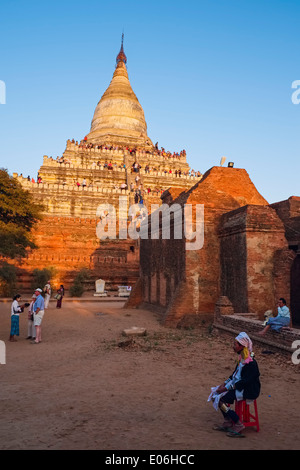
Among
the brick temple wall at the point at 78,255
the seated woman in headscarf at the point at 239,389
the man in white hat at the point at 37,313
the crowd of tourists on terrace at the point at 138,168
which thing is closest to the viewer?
the seated woman in headscarf at the point at 239,389

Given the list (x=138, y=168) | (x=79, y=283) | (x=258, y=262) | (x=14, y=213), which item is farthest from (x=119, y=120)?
(x=258, y=262)

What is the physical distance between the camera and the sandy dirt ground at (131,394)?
13.8 feet

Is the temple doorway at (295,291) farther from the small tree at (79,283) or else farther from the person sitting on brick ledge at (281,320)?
the small tree at (79,283)

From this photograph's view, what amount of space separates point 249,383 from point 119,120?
52359 mm

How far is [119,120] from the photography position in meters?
52.7

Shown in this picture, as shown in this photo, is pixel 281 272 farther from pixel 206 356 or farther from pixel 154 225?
pixel 154 225

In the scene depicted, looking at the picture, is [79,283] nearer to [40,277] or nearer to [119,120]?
[40,277]

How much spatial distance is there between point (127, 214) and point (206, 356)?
26127mm

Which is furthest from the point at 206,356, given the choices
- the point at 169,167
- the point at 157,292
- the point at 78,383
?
the point at 169,167

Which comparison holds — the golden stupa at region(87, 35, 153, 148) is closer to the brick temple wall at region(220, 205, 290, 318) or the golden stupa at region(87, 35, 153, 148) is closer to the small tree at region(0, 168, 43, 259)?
the small tree at region(0, 168, 43, 259)

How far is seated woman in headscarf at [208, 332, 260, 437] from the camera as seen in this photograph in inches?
171

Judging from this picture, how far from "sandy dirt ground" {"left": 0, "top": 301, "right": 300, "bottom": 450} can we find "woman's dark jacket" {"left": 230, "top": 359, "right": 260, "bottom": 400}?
0.51 m

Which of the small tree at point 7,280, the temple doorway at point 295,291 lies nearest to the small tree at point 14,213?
the small tree at point 7,280

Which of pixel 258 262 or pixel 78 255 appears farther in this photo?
pixel 78 255
